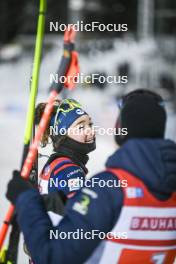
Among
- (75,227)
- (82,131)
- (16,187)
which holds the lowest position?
(75,227)

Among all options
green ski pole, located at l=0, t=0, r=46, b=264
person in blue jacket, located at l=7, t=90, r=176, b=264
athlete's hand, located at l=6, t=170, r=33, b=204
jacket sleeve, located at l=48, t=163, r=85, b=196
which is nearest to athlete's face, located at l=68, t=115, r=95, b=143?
jacket sleeve, located at l=48, t=163, r=85, b=196

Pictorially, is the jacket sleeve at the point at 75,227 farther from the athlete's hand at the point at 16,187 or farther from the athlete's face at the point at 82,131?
the athlete's face at the point at 82,131

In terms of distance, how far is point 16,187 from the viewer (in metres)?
2.38

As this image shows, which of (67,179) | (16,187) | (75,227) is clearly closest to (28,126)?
(67,179)

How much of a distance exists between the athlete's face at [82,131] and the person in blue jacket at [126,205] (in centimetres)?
72

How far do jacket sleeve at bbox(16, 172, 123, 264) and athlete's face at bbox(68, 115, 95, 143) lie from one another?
30.5 inches

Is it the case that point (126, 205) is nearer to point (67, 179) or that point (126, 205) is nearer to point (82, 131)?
point (67, 179)

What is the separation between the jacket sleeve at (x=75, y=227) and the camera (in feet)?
6.98

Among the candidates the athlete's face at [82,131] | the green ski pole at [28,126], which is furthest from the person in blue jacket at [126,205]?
the athlete's face at [82,131]

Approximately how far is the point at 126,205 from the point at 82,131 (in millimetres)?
908

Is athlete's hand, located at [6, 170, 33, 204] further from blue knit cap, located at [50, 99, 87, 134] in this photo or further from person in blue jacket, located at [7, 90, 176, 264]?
blue knit cap, located at [50, 99, 87, 134]

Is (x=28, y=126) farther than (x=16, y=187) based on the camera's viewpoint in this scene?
Yes

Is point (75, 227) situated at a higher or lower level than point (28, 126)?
lower

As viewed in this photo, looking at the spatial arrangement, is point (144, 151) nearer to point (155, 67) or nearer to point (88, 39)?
point (88, 39)
